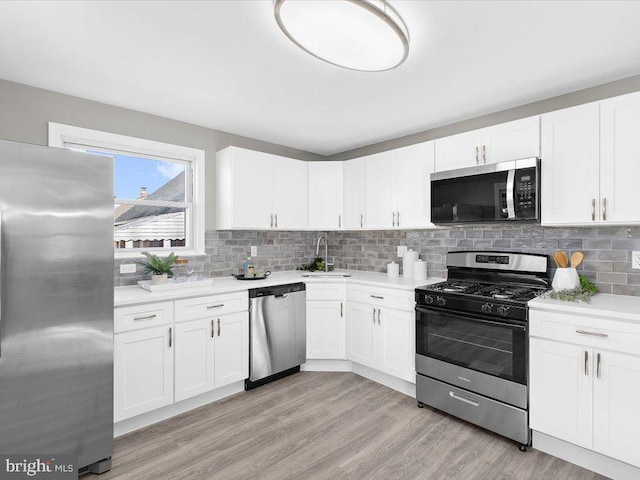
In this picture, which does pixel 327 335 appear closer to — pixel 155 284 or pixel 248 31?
pixel 155 284

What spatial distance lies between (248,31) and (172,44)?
1.55ft

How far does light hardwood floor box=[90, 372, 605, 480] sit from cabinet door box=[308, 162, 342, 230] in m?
1.86

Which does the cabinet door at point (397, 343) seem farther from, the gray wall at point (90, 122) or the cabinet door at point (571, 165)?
the gray wall at point (90, 122)

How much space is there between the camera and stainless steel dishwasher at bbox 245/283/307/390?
3.15 metres

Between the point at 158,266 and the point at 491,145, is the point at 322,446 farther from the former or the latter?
the point at 491,145

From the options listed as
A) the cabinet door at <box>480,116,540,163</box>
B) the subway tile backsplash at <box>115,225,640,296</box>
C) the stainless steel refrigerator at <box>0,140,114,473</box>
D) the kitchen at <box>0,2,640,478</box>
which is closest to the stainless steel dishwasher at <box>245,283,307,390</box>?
the kitchen at <box>0,2,640,478</box>

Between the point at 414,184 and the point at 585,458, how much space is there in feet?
7.60

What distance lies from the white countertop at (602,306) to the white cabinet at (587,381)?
0.03 m

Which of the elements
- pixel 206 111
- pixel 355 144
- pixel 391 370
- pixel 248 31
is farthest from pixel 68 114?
pixel 391 370

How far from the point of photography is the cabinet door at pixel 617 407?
1.90m

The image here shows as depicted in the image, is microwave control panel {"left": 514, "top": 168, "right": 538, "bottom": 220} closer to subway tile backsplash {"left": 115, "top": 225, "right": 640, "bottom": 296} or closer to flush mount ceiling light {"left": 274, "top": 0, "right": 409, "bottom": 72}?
subway tile backsplash {"left": 115, "top": 225, "right": 640, "bottom": 296}

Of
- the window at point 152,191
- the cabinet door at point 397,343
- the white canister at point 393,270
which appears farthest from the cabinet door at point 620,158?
the window at point 152,191

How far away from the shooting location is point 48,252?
184 cm

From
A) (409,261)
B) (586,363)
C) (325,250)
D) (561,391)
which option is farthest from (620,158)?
(325,250)
